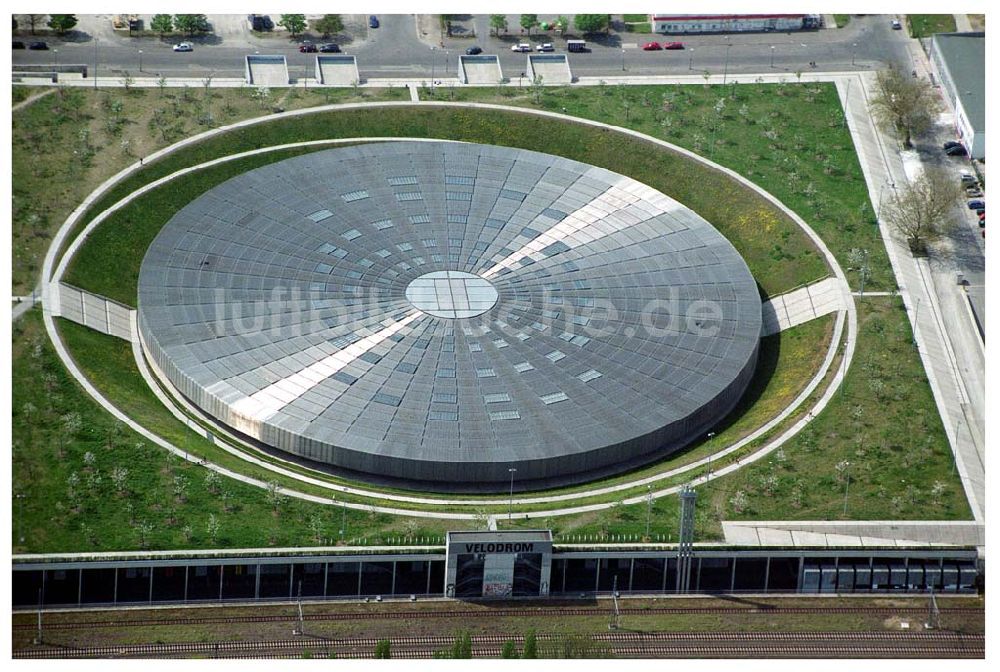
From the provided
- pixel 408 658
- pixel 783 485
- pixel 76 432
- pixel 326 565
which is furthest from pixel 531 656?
pixel 76 432

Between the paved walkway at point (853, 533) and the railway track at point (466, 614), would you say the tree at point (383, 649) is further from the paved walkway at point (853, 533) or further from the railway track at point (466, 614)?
the paved walkway at point (853, 533)

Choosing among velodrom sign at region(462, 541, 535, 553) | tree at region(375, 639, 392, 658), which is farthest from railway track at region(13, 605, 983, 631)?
tree at region(375, 639, 392, 658)

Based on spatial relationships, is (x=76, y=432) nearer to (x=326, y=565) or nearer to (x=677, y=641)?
(x=326, y=565)

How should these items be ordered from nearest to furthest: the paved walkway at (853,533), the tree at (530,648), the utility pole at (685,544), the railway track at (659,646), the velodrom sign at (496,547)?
1. the tree at (530,648)
2. the railway track at (659,646)
3. the velodrom sign at (496,547)
4. the utility pole at (685,544)
5. the paved walkway at (853,533)

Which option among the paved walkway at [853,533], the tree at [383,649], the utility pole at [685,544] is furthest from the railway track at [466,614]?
the paved walkway at [853,533]

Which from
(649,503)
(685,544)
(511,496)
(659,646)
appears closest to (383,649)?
(659,646)

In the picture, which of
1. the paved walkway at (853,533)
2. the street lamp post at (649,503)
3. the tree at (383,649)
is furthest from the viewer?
the street lamp post at (649,503)

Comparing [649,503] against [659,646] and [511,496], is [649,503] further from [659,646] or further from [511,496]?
[659,646]

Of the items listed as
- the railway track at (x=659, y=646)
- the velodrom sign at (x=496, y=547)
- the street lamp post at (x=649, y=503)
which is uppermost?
the street lamp post at (x=649, y=503)
